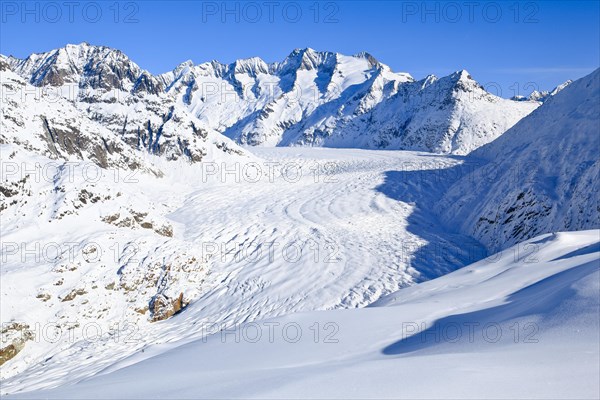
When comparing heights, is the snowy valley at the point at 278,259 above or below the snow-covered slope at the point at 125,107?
below

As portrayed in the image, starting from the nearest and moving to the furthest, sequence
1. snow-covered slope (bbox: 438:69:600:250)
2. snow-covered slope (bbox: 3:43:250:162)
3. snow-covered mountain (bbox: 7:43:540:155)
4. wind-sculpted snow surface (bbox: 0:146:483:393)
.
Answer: wind-sculpted snow surface (bbox: 0:146:483:393)
snow-covered slope (bbox: 438:69:600:250)
snow-covered slope (bbox: 3:43:250:162)
snow-covered mountain (bbox: 7:43:540:155)

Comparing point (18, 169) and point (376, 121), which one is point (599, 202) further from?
point (376, 121)

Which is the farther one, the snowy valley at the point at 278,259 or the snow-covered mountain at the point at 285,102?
the snow-covered mountain at the point at 285,102

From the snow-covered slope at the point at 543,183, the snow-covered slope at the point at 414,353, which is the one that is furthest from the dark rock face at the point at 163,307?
the snow-covered slope at the point at 543,183

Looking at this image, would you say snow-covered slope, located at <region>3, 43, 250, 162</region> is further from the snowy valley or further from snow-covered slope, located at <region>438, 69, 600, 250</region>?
snow-covered slope, located at <region>438, 69, 600, 250</region>

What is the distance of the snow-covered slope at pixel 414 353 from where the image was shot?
4590 mm

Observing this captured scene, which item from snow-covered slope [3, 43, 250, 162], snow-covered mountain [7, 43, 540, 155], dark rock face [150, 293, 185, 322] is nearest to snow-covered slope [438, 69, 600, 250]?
dark rock face [150, 293, 185, 322]

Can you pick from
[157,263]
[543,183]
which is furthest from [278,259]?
[543,183]

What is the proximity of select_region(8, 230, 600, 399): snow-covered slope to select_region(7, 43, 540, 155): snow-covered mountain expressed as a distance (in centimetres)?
3887

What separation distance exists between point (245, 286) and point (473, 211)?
16.5m

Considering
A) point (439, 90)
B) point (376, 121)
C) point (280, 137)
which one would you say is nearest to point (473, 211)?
point (439, 90)

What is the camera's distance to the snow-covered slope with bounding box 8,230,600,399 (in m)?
4.59

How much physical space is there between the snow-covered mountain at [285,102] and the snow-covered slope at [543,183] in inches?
1080

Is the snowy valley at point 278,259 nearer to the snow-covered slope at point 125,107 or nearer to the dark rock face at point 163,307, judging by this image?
the dark rock face at point 163,307
